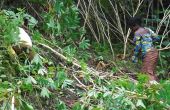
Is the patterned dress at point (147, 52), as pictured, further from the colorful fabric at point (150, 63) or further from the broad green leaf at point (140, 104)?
the broad green leaf at point (140, 104)

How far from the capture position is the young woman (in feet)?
11.5

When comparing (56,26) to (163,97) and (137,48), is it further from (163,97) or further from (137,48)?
(163,97)

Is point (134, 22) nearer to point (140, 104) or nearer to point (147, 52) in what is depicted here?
point (147, 52)

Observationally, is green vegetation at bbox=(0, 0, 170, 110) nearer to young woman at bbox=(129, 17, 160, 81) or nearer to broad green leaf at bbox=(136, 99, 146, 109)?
broad green leaf at bbox=(136, 99, 146, 109)

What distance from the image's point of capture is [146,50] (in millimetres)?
3602

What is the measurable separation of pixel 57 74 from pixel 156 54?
1392mm

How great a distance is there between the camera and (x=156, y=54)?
3.57 meters

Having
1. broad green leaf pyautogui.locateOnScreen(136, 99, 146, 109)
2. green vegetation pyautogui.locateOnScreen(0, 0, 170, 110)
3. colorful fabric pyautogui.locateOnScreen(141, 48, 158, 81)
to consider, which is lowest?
colorful fabric pyautogui.locateOnScreen(141, 48, 158, 81)

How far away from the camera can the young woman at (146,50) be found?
351 centimetres

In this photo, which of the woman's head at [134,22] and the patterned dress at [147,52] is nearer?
the patterned dress at [147,52]

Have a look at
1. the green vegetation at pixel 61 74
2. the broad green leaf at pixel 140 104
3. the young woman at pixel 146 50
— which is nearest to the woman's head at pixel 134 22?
the young woman at pixel 146 50

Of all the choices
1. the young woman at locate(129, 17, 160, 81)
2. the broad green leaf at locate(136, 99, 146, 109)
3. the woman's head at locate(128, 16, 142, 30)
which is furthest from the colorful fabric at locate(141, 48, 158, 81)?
the broad green leaf at locate(136, 99, 146, 109)

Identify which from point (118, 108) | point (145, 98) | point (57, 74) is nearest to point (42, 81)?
point (57, 74)

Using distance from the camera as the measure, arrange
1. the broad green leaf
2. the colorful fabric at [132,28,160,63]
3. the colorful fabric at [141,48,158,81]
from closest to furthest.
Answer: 1. the broad green leaf
2. the colorful fabric at [141,48,158,81]
3. the colorful fabric at [132,28,160,63]
